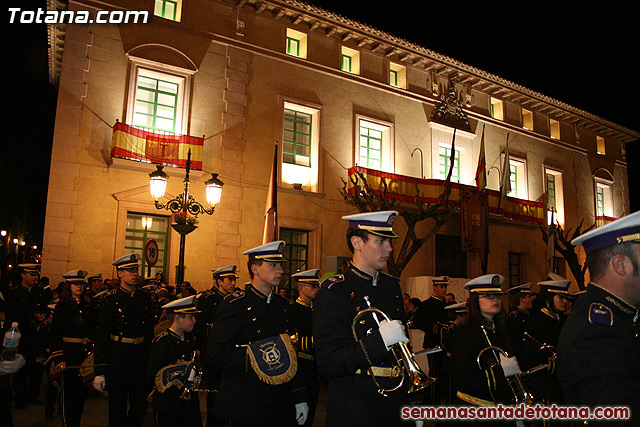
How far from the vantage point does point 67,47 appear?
14.6 m

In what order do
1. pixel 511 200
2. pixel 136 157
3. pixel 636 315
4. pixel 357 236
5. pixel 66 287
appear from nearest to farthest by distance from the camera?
pixel 636 315 → pixel 357 236 → pixel 66 287 → pixel 136 157 → pixel 511 200

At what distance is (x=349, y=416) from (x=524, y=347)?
15.3 ft

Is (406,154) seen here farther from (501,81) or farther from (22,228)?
(22,228)

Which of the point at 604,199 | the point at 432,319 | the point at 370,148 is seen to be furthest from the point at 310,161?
the point at 604,199

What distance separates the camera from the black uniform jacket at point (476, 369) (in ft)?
13.9

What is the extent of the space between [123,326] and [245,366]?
322 centimetres

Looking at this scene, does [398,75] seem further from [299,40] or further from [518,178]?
[518,178]

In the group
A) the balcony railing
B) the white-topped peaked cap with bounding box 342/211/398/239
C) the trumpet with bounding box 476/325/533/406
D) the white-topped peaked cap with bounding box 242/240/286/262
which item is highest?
the balcony railing

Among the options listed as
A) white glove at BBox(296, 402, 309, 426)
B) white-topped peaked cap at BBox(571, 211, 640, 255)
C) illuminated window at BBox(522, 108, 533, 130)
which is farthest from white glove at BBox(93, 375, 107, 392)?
illuminated window at BBox(522, 108, 533, 130)

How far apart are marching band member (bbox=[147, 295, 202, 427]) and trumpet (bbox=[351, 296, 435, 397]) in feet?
8.93

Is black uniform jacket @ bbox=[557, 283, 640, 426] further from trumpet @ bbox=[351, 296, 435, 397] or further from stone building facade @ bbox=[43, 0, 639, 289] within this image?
stone building facade @ bbox=[43, 0, 639, 289]

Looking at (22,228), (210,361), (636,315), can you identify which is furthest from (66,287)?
(22,228)

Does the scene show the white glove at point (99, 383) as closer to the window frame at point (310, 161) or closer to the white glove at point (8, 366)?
the white glove at point (8, 366)

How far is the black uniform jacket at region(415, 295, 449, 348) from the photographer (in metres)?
10.7
